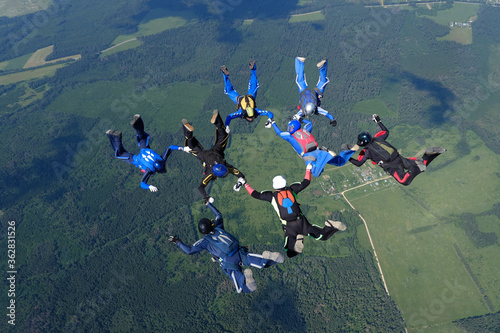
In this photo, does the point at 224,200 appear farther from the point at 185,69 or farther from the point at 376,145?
the point at 185,69

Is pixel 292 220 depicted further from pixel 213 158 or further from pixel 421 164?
pixel 421 164

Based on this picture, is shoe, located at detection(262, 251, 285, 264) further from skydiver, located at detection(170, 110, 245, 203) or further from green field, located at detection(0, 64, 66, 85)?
green field, located at detection(0, 64, 66, 85)

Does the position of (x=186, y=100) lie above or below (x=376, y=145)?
below

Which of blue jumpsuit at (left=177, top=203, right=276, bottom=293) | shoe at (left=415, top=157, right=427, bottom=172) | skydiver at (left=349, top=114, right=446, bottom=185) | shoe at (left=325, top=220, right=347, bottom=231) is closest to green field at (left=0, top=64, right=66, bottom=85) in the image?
blue jumpsuit at (left=177, top=203, right=276, bottom=293)

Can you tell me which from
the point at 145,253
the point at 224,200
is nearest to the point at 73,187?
the point at 145,253

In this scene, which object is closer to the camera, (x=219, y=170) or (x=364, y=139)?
(x=219, y=170)

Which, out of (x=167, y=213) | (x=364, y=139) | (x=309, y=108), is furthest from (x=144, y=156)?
(x=167, y=213)

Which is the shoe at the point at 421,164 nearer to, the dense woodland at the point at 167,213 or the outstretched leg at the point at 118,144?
the outstretched leg at the point at 118,144
